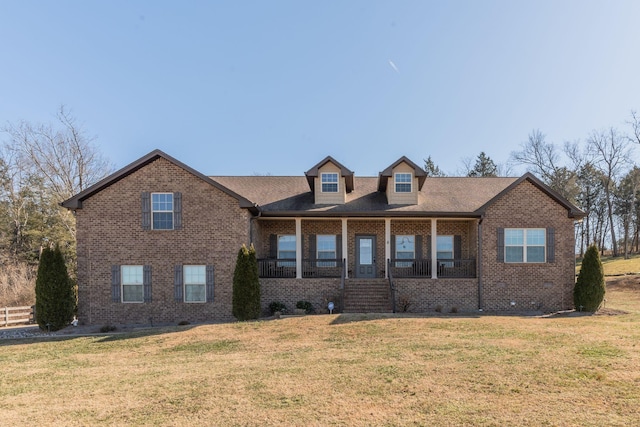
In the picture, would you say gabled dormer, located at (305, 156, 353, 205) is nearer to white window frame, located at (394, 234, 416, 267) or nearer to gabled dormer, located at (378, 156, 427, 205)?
gabled dormer, located at (378, 156, 427, 205)

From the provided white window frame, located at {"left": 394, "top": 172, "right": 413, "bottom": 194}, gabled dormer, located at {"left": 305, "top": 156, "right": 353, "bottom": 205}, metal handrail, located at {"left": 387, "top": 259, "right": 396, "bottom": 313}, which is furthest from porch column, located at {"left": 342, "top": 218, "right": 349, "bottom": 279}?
white window frame, located at {"left": 394, "top": 172, "right": 413, "bottom": 194}

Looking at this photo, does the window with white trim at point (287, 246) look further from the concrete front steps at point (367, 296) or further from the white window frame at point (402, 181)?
the white window frame at point (402, 181)

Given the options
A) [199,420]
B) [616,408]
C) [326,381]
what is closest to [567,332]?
[616,408]

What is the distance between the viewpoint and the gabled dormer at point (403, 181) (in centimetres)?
1778

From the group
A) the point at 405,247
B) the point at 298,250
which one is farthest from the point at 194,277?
the point at 405,247

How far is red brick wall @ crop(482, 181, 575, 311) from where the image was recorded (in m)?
15.8

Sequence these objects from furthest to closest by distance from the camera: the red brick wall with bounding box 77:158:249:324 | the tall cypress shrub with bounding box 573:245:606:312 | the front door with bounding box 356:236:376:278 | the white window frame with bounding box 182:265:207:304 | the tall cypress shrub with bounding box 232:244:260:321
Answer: the front door with bounding box 356:236:376:278, the white window frame with bounding box 182:265:207:304, the red brick wall with bounding box 77:158:249:324, the tall cypress shrub with bounding box 573:245:606:312, the tall cypress shrub with bounding box 232:244:260:321

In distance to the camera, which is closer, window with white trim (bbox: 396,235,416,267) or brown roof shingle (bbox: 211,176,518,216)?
brown roof shingle (bbox: 211,176,518,216)

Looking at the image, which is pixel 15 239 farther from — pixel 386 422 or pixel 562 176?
pixel 562 176

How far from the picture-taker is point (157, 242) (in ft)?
50.2

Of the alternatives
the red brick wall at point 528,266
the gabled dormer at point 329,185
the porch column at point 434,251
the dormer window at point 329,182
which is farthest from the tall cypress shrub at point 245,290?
the red brick wall at point 528,266

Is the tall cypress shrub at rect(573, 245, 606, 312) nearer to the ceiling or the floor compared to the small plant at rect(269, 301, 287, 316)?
nearer to the ceiling

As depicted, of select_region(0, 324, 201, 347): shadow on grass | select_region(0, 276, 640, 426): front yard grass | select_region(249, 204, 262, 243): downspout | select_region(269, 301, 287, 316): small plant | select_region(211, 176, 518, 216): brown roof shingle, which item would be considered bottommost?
select_region(0, 324, 201, 347): shadow on grass

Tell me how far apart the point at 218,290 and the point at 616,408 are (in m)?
12.9
